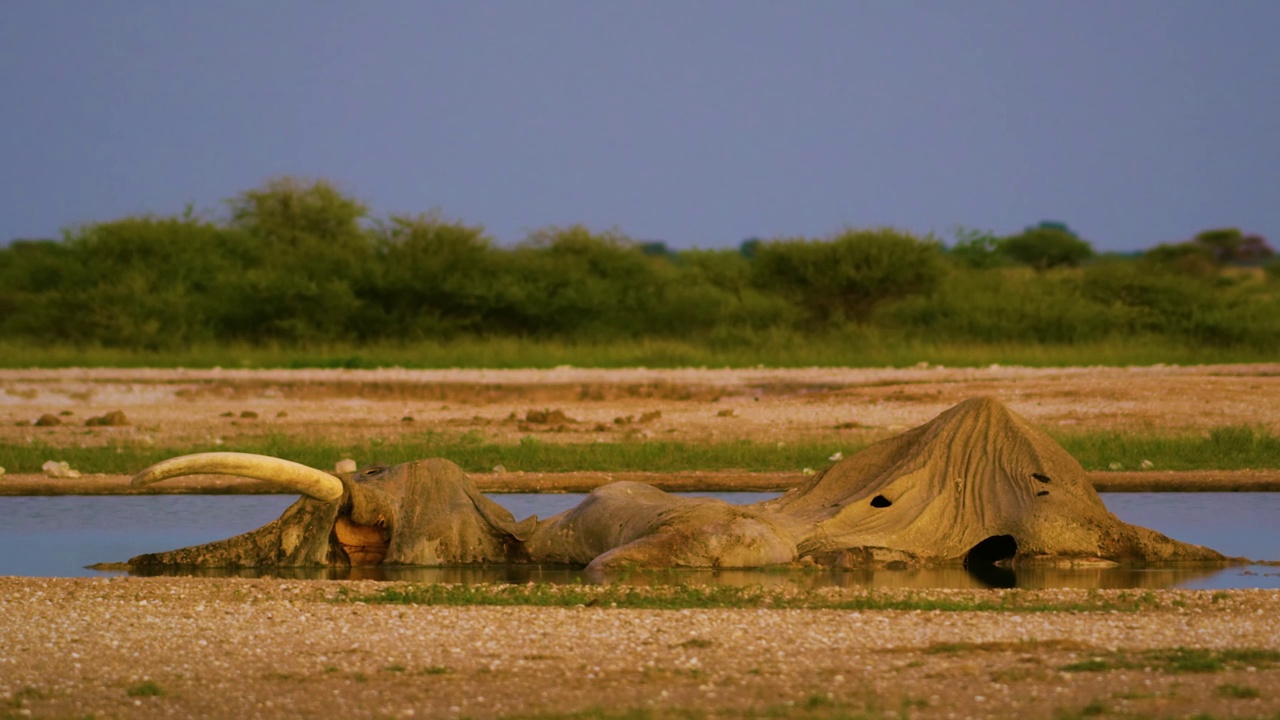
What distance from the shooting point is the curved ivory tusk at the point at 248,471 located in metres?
7.75

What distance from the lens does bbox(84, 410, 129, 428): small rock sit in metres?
19.0

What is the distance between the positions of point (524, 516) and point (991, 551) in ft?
12.0

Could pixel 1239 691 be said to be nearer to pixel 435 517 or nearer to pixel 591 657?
pixel 591 657

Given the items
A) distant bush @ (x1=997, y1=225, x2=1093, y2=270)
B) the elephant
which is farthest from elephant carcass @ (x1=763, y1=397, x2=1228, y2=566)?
distant bush @ (x1=997, y1=225, x2=1093, y2=270)

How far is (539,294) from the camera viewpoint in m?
35.2

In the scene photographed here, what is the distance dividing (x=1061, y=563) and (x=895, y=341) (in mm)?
22363

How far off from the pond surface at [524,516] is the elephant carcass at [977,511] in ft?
0.40

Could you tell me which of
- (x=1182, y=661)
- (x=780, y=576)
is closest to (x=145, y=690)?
(x=1182, y=661)

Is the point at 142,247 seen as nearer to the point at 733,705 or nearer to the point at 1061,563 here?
the point at 1061,563

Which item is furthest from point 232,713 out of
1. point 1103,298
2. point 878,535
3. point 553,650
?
point 1103,298

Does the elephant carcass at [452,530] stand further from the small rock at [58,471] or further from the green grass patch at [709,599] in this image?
the small rock at [58,471]

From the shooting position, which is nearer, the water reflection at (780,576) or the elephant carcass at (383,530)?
the water reflection at (780,576)

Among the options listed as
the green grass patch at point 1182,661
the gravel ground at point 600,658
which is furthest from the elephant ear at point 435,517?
the green grass patch at point 1182,661

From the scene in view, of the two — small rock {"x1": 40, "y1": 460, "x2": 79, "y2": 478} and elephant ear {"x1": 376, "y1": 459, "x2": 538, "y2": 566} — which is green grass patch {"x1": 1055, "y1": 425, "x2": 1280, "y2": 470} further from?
small rock {"x1": 40, "y1": 460, "x2": 79, "y2": 478}
